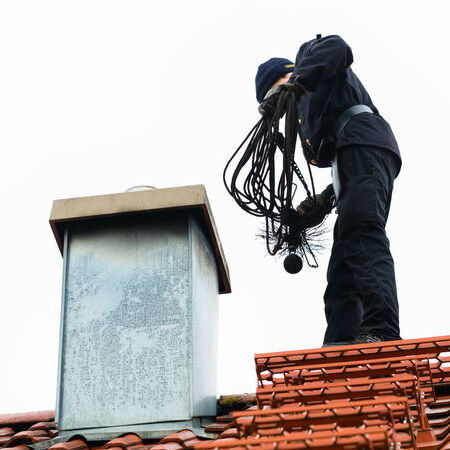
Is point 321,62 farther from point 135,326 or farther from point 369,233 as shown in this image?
point 135,326

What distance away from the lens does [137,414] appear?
3.99m

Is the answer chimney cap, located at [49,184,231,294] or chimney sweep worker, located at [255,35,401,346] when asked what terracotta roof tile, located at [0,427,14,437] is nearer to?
chimney cap, located at [49,184,231,294]

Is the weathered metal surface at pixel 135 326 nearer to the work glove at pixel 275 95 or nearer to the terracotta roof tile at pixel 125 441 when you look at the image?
the terracotta roof tile at pixel 125 441

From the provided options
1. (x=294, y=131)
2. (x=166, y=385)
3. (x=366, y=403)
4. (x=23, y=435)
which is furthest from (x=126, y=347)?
(x=366, y=403)

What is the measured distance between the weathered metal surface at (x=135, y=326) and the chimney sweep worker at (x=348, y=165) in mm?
681

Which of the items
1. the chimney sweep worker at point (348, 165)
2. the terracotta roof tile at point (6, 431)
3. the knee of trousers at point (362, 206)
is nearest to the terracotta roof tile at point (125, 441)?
the terracotta roof tile at point (6, 431)

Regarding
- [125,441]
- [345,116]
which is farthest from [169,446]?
[345,116]

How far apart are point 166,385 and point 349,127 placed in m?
1.53

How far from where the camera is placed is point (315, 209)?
15.4ft

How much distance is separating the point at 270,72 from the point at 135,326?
1.58 m

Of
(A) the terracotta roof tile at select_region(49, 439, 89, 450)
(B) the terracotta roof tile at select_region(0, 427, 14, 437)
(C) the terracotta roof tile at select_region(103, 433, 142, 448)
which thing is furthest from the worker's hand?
(B) the terracotta roof tile at select_region(0, 427, 14, 437)

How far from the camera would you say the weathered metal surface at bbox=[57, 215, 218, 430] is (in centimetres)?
403

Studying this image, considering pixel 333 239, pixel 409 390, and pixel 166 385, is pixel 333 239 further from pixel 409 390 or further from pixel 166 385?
pixel 409 390

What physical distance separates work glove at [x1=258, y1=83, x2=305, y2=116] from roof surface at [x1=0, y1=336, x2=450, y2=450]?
132 centimetres
